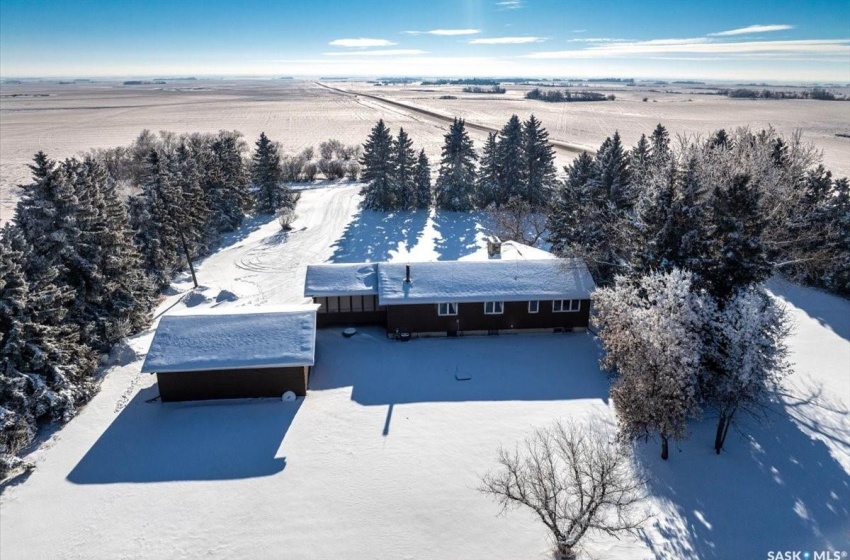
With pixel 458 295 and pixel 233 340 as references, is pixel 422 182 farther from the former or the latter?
pixel 233 340

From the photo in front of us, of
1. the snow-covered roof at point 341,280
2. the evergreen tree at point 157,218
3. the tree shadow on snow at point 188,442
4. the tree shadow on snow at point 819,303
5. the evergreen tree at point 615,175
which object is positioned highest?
the evergreen tree at point 615,175

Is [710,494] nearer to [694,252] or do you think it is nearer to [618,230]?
[694,252]

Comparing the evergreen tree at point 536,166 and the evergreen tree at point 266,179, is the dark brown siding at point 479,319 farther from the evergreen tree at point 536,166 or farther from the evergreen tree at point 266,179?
the evergreen tree at point 266,179

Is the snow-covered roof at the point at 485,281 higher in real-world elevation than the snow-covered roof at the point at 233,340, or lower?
higher

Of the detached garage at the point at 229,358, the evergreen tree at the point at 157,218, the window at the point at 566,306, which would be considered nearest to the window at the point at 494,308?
the window at the point at 566,306

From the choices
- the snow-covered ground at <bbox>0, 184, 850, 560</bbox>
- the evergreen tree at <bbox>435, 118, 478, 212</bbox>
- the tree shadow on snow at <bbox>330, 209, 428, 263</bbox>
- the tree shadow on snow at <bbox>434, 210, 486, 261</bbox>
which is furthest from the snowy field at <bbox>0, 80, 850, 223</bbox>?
the snow-covered ground at <bbox>0, 184, 850, 560</bbox>

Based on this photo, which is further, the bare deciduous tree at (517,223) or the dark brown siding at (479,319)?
the bare deciduous tree at (517,223)

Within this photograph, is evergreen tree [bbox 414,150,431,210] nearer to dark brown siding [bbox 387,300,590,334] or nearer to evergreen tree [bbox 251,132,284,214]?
evergreen tree [bbox 251,132,284,214]
